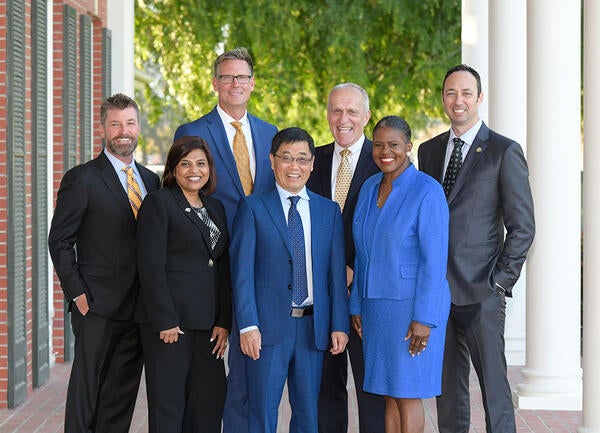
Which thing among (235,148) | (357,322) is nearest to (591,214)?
(357,322)

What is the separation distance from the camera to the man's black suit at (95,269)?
5840 mm

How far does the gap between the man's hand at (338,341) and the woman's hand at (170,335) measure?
74cm

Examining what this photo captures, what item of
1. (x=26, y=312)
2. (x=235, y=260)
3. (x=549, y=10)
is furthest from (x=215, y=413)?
(x=549, y=10)

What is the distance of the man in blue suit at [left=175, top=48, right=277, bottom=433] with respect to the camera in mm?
6152

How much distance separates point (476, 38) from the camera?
36.7ft

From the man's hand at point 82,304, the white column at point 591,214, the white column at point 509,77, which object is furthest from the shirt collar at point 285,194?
the white column at point 509,77

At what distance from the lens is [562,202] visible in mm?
8195

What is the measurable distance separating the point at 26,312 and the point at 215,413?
9.86 ft

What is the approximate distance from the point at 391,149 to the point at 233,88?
43.3 inches

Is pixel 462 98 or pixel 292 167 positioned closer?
pixel 292 167

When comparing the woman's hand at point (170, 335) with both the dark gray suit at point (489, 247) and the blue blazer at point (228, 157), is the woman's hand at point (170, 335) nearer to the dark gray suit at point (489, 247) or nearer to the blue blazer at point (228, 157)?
the blue blazer at point (228, 157)

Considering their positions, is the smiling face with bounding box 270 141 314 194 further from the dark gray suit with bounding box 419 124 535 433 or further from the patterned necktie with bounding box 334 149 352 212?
the dark gray suit with bounding box 419 124 535 433

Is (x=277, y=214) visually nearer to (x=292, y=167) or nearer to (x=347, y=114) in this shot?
(x=292, y=167)

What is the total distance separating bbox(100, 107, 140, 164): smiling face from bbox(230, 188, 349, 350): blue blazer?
72 cm
